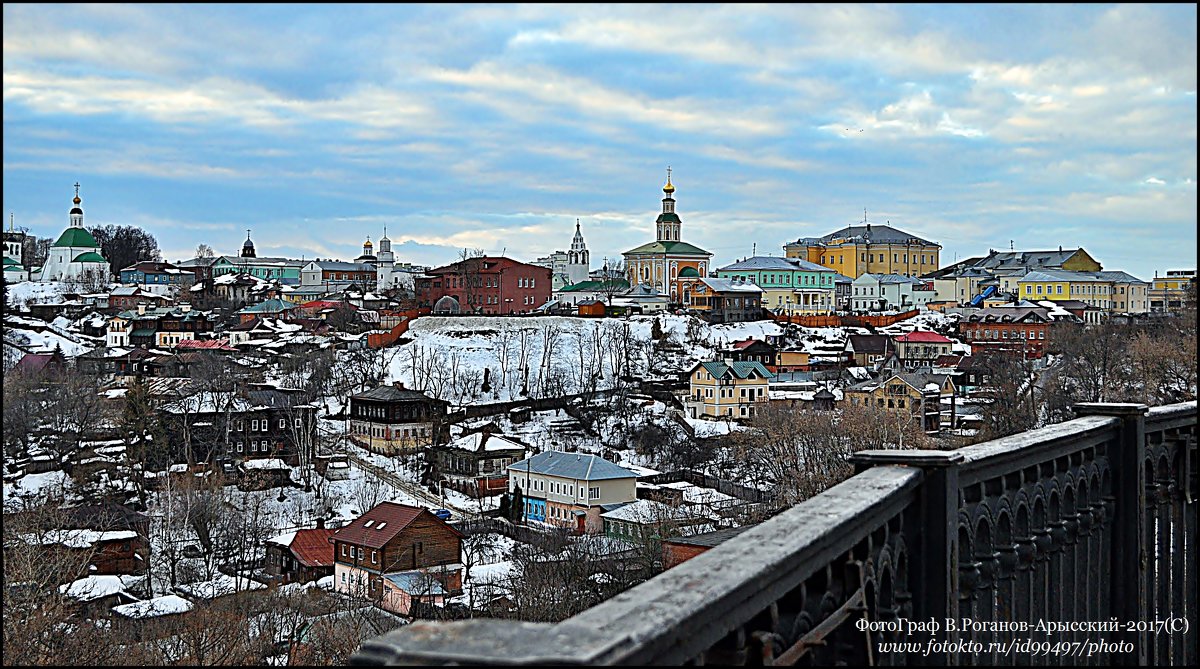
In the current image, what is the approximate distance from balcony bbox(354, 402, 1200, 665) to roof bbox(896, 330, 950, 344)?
1606 inches

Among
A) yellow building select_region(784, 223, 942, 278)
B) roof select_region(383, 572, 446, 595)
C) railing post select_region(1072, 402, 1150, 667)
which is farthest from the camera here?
yellow building select_region(784, 223, 942, 278)

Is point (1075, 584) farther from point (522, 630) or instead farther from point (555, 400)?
point (555, 400)

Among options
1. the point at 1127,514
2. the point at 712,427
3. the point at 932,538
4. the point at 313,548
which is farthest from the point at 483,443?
the point at 932,538

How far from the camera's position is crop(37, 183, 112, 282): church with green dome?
209ft

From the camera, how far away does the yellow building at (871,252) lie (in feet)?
226

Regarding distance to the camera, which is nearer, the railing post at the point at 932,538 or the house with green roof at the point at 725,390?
the railing post at the point at 932,538

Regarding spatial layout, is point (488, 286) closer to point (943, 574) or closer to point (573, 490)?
point (573, 490)

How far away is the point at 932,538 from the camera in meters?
2.59

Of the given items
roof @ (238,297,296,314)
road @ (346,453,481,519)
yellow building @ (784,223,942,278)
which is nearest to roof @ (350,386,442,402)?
road @ (346,453,481,519)

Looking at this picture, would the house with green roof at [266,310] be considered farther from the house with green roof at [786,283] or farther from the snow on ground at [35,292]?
the house with green roof at [786,283]

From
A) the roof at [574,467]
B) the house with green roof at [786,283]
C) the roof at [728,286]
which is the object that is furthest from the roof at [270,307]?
the roof at [574,467]

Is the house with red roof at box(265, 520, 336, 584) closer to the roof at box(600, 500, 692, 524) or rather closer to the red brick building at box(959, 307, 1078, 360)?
the roof at box(600, 500, 692, 524)

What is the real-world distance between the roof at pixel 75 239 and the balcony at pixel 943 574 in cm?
6911

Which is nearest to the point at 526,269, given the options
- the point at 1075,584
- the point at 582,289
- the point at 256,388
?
the point at 582,289
